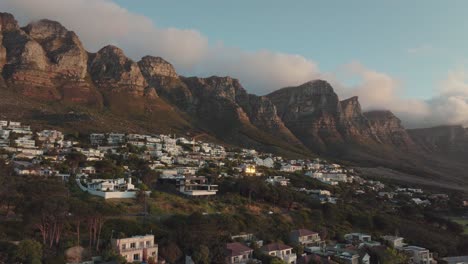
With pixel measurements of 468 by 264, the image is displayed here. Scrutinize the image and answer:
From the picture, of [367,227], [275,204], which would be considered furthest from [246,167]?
[367,227]

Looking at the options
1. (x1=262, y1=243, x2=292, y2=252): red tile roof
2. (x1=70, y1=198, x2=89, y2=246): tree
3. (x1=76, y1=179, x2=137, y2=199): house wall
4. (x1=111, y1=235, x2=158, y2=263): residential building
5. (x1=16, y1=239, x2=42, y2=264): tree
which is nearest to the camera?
(x1=16, y1=239, x2=42, y2=264): tree

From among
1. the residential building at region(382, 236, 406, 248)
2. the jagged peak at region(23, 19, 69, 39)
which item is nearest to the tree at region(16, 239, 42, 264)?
the residential building at region(382, 236, 406, 248)

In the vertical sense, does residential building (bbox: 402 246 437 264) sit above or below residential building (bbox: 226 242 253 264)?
below

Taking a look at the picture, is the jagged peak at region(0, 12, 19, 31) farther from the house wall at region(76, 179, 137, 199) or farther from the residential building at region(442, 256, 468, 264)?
the residential building at region(442, 256, 468, 264)

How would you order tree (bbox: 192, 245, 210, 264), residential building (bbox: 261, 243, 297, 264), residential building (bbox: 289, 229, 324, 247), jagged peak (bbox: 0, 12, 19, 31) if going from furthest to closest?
jagged peak (bbox: 0, 12, 19, 31) → residential building (bbox: 289, 229, 324, 247) → residential building (bbox: 261, 243, 297, 264) → tree (bbox: 192, 245, 210, 264)

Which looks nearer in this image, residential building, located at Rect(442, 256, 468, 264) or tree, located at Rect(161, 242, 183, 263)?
tree, located at Rect(161, 242, 183, 263)

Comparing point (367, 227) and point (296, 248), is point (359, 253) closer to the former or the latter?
point (296, 248)

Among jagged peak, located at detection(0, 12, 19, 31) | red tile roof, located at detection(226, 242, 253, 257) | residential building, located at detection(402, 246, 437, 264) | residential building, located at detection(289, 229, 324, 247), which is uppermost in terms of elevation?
jagged peak, located at detection(0, 12, 19, 31)
